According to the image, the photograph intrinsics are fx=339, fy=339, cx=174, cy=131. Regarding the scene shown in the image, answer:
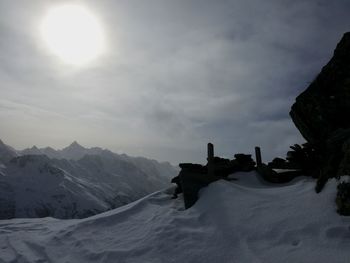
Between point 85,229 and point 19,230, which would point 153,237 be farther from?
point 19,230

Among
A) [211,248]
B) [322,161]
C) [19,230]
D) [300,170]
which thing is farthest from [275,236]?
[19,230]

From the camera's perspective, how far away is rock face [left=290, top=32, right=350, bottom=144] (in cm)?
1336

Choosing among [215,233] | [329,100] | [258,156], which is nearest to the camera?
[215,233]

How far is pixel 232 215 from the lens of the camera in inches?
458

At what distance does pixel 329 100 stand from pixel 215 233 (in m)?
7.25

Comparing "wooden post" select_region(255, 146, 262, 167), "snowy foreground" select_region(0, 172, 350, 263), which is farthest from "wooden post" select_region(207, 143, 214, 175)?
"wooden post" select_region(255, 146, 262, 167)

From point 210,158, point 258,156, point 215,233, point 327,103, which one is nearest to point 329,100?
point 327,103

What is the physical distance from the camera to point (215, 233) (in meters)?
10.7

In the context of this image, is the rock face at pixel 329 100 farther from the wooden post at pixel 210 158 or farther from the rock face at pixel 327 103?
the wooden post at pixel 210 158

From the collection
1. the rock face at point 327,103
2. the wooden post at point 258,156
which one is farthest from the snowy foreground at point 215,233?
the rock face at point 327,103

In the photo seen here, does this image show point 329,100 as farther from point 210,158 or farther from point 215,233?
point 215,233

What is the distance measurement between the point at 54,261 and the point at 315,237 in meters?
8.18

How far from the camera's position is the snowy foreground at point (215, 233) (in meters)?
8.56

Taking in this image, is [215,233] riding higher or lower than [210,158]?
lower
